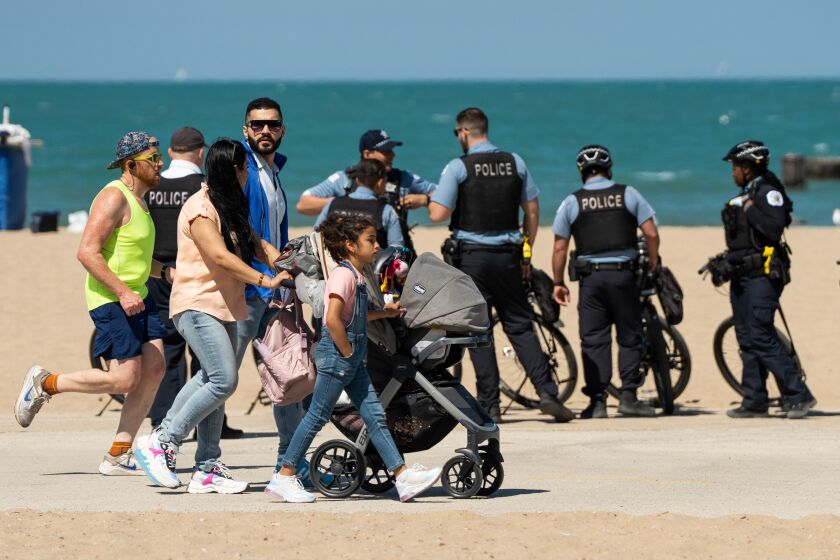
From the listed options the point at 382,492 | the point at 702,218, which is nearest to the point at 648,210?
the point at 382,492

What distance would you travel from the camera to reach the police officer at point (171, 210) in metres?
9.24

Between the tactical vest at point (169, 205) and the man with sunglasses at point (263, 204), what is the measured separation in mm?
1872

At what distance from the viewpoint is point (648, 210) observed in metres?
10.2

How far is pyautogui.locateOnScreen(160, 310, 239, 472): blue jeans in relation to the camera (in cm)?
695

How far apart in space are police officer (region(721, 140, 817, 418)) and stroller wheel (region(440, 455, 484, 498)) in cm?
375

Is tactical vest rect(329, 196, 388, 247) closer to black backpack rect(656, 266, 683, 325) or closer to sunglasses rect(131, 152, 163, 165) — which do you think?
black backpack rect(656, 266, 683, 325)

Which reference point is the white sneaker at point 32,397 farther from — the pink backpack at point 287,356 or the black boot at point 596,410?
the black boot at point 596,410

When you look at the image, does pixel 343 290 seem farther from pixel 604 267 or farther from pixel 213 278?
pixel 604 267

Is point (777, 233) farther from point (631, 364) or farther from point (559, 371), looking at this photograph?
point (559, 371)

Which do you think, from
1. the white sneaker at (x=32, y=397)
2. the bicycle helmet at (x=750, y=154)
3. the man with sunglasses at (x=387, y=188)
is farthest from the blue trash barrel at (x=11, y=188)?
the white sneaker at (x=32, y=397)

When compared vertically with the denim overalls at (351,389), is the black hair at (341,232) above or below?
above

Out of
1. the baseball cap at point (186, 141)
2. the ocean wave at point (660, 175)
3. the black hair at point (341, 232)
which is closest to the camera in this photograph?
the black hair at point (341, 232)

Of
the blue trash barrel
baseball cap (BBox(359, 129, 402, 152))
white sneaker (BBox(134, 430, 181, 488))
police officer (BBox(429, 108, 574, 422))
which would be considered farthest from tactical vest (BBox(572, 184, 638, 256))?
the blue trash barrel

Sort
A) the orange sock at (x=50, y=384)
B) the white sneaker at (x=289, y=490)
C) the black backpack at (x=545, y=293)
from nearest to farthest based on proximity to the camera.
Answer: the white sneaker at (x=289, y=490)
the orange sock at (x=50, y=384)
the black backpack at (x=545, y=293)
